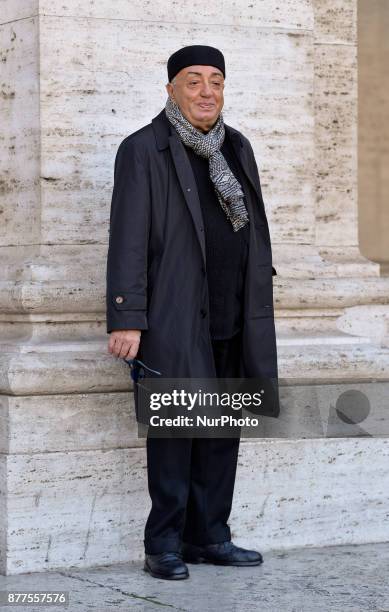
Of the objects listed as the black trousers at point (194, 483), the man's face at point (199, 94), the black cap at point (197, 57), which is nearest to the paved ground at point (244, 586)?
the black trousers at point (194, 483)

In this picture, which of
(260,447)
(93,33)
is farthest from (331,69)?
(260,447)

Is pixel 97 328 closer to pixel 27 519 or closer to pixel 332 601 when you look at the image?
pixel 27 519

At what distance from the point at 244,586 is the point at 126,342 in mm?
951

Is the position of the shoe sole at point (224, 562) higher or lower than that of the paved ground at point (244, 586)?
higher

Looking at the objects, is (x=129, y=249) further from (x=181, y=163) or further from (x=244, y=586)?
(x=244, y=586)

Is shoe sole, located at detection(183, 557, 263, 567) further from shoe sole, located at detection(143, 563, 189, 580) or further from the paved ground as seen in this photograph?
shoe sole, located at detection(143, 563, 189, 580)

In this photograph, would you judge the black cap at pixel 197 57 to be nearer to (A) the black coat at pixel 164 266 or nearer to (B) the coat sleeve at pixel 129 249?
(A) the black coat at pixel 164 266

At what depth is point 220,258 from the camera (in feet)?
18.6

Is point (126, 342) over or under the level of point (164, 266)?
under

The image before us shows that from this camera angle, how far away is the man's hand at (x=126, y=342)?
18.0ft

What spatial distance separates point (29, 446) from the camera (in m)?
5.75

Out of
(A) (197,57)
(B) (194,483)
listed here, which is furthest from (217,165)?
(B) (194,483)

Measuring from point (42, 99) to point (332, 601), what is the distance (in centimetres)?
221

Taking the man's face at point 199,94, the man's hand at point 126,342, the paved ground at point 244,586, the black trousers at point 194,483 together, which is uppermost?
the man's face at point 199,94
